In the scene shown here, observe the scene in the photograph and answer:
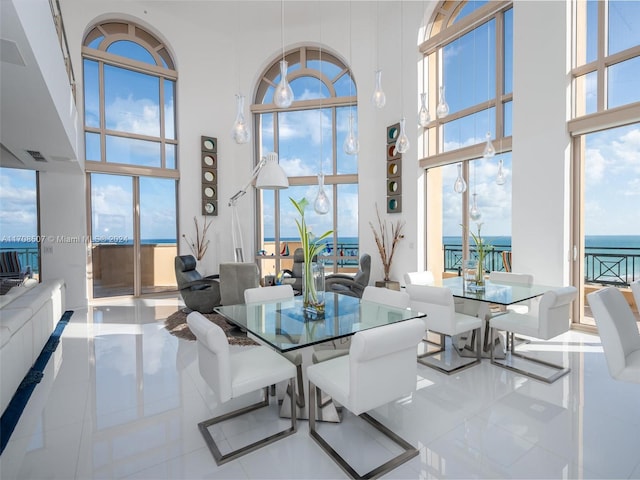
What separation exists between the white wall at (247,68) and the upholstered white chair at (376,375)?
16.0 ft

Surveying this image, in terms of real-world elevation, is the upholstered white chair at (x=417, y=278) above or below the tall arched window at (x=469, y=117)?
below

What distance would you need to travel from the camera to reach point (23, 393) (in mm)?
2824

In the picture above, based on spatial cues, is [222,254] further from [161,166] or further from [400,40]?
[400,40]

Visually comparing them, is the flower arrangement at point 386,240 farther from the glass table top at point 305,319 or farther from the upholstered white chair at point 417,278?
the glass table top at point 305,319

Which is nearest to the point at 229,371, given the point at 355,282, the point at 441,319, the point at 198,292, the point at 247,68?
the point at 441,319

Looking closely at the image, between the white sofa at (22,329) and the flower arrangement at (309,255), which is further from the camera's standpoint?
the flower arrangement at (309,255)

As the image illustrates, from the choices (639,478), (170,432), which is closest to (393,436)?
(639,478)

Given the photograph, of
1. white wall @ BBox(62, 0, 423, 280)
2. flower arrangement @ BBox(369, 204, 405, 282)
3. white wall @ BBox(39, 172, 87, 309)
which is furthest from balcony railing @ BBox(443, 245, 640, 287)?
white wall @ BBox(39, 172, 87, 309)

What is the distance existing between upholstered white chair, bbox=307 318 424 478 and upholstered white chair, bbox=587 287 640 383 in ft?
3.79

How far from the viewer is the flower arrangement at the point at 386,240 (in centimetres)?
691

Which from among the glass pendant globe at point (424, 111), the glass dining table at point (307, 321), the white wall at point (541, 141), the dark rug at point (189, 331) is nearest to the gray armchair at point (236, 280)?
the dark rug at point (189, 331)

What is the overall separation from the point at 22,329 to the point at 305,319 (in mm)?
2599

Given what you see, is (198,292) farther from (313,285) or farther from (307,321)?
(307,321)

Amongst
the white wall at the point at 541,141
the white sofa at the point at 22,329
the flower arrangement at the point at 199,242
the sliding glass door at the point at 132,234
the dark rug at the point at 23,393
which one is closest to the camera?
the dark rug at the point at 23,393
